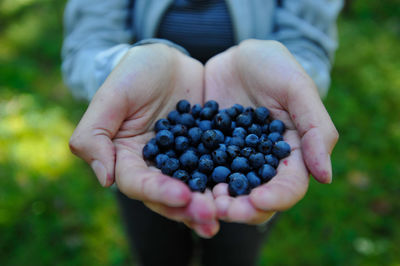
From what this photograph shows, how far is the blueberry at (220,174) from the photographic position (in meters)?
1.33

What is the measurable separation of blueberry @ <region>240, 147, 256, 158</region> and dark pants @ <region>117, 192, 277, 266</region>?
1.40 feet

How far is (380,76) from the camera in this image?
390 centimetres

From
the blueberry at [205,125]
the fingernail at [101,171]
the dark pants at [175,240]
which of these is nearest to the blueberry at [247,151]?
the blueberry at [205,125]

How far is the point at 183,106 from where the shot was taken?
162cm

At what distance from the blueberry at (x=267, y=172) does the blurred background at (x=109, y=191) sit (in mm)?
1333

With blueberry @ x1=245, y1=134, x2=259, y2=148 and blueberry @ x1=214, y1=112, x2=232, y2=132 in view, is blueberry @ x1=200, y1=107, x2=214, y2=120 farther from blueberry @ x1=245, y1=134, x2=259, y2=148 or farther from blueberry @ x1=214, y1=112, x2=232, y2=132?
blueberry @ x1=245, y1=134, x2=259, y2=148

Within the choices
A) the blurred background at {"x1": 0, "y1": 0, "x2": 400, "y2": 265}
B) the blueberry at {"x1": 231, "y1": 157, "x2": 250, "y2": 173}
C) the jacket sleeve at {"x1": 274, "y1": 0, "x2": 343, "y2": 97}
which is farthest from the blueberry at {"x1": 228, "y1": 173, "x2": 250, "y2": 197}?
the blurred background at {"x1": 0, "y1": 0, "x2": 400, "y2": 265}

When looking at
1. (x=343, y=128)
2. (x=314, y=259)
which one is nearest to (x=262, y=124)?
(x=314, y=259)

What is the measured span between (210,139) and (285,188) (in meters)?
0.44

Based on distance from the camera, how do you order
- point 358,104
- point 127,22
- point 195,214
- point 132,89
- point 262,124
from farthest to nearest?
point 358,104 → point 127,22 → point 262,124 → point 132,89 → point 195,214

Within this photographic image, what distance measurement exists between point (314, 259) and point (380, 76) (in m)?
2.43

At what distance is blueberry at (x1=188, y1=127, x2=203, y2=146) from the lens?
1.52 meters

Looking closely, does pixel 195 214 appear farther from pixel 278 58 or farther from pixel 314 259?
pixel 314 259

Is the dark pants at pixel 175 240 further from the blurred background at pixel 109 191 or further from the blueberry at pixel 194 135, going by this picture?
the blurred background at pixel 109 191
